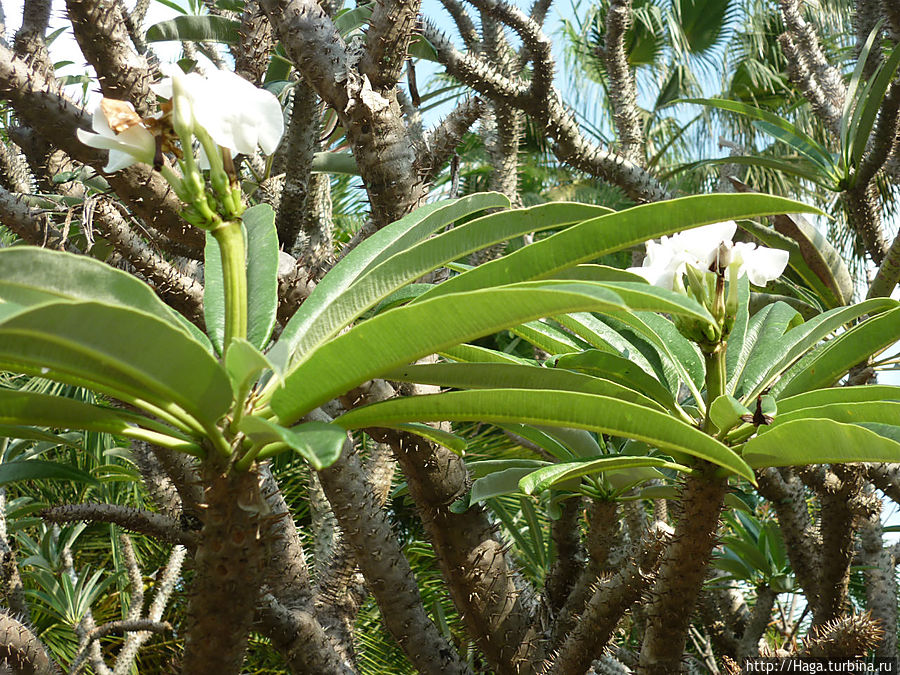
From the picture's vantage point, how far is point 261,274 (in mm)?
973

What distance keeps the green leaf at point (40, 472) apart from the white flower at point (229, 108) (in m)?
0.74

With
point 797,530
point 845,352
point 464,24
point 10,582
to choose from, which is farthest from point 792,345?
point 464,24

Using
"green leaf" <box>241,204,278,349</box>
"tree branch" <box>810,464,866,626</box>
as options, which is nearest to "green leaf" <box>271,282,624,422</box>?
"green leaf" <box>241,204,278,349</box>

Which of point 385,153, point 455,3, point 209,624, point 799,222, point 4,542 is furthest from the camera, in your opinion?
point 455,3

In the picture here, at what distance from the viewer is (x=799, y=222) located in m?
2.17

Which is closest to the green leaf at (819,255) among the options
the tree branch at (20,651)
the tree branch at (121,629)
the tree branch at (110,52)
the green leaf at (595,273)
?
the green leaf at (595,273)

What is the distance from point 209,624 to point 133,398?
0.25 m

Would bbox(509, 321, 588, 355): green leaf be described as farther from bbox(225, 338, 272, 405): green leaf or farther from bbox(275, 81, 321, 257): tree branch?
bbox(275, 81, 321, 257): tree branch

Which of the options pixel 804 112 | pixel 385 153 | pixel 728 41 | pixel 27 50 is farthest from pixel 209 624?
pixel 804 112

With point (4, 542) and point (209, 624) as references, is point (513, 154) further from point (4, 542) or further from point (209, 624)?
point (209, 624)

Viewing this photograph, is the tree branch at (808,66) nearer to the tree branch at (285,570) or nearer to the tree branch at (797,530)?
the tree branch at (797,530)

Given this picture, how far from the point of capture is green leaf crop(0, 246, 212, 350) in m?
0.62

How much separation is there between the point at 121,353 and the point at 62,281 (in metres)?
0.10

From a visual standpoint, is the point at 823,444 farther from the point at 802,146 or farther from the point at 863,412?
the point at 802,146
